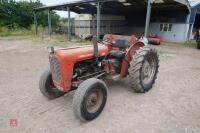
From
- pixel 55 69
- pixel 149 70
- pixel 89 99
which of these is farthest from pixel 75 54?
pixel 149 70

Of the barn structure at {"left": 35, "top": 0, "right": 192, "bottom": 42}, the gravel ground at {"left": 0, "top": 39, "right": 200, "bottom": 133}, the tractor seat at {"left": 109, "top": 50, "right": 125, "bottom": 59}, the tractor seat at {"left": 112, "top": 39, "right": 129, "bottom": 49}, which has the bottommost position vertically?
the gravel ground at {"left": 0, "top": 39, "right": 200, "bottom": 133}

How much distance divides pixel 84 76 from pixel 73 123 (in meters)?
0.84

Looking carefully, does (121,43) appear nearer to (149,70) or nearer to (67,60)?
(149,70)

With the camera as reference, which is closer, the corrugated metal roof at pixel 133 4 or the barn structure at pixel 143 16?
the corrugated metal roof at pixel 133 4

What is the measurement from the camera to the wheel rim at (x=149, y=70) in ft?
12.9

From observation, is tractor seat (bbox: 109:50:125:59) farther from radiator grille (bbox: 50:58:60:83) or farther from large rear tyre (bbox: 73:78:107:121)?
radiator grille (bbox: 50:58:60:83)

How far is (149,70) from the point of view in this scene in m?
4.11

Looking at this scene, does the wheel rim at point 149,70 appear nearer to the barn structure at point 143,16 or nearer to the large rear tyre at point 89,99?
the large rear tyre at point 89,99

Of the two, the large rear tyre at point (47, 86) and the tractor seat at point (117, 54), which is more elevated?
the tractor seat at point (117, 54)

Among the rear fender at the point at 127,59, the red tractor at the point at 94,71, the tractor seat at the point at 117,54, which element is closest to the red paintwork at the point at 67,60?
the red tractor at the point at 94,71

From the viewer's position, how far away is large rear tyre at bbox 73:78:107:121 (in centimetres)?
262

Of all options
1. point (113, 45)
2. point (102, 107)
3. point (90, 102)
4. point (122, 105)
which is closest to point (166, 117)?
point (122, 105)

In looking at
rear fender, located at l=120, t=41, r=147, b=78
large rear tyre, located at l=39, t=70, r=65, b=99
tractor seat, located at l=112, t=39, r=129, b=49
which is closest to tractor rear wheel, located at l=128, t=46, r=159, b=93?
rear fender, located at l=120, t=41, r=147, b=78

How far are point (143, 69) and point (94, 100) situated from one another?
1369mm
